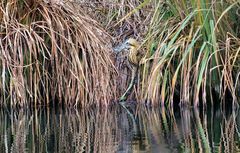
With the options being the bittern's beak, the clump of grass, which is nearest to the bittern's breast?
the bittern's beak

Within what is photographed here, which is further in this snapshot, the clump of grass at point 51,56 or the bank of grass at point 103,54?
the clump of grass at point 51,56

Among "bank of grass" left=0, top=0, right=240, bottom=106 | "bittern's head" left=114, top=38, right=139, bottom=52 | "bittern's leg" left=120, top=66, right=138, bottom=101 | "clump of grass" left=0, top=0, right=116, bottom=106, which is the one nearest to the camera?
"bank of grass" left=0, top=0, right=240, bottom=106

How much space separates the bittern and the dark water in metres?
0.74

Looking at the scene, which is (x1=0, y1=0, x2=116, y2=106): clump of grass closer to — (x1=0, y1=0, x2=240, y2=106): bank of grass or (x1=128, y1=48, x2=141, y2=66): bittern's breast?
(x1=0, y1=0, x2=240, y2=106): bank of grass

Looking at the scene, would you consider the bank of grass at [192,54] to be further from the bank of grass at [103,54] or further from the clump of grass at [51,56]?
the clump of grass at [51,56]

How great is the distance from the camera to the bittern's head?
30.6 feet

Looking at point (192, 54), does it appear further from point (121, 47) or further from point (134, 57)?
point (121, 47)

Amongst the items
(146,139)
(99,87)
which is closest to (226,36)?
(99,87)

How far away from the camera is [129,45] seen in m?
9.40

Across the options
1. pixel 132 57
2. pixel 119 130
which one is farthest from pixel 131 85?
pixel 119 130

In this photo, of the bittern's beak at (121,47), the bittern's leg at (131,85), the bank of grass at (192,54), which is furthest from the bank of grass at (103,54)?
the bittern's beak at (121,47)

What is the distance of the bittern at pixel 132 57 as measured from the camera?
9039mm

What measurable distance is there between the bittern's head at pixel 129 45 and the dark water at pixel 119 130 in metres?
1.34

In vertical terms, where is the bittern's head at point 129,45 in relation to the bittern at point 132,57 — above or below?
above
